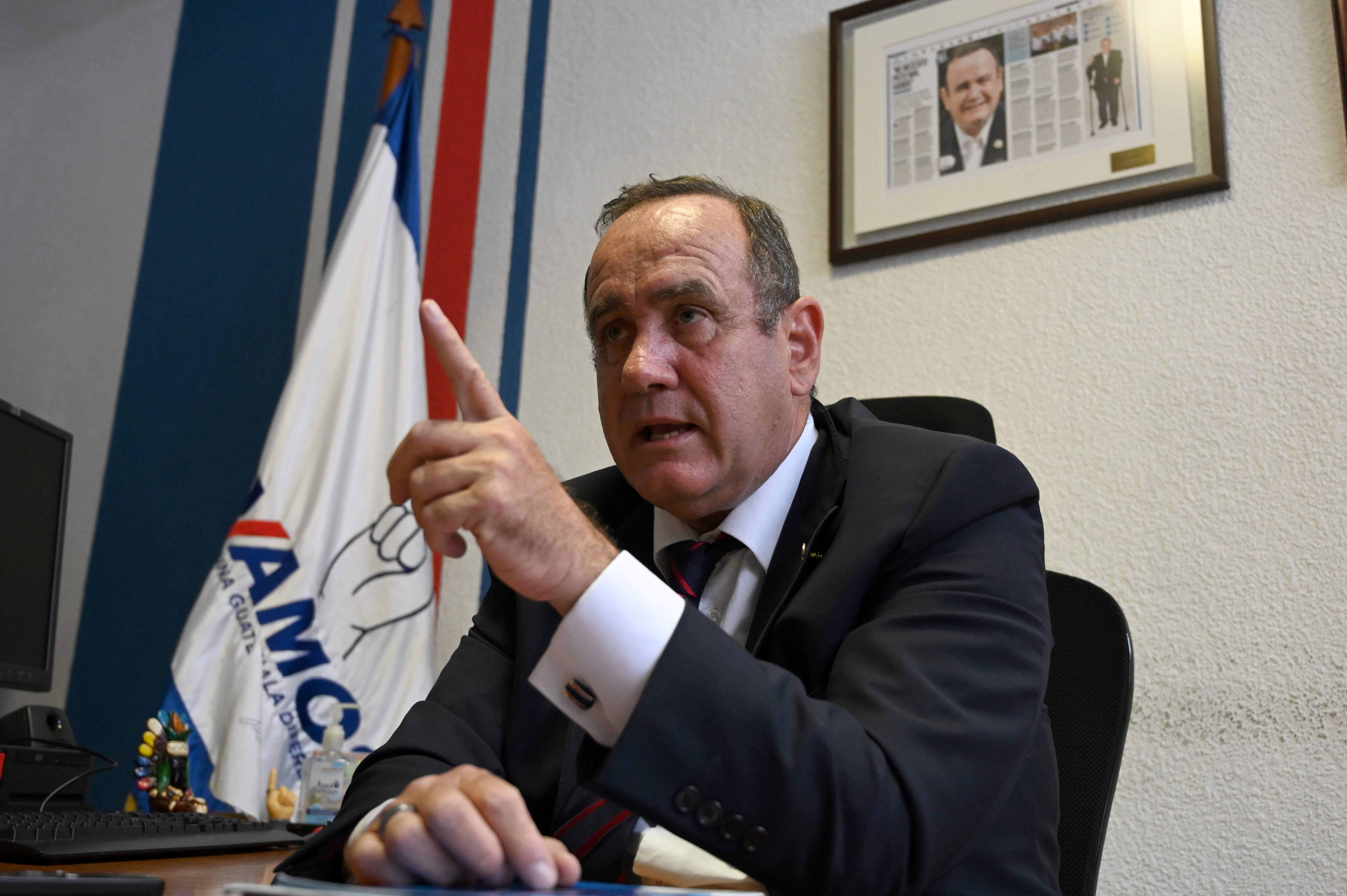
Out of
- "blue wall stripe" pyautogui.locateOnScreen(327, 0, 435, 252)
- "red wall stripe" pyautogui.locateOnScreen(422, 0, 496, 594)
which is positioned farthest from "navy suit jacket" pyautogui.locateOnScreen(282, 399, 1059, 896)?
"blue wall stripe" pyautogui.locateOnScreen(327, 0, 435, 252)

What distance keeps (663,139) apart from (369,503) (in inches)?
45.3

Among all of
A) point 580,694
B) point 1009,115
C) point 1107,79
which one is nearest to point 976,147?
point 1009,115

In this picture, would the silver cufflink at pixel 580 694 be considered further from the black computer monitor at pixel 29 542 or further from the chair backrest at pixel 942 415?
the black computer monitor at pixel 29 542

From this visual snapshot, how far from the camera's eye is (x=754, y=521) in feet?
4.15

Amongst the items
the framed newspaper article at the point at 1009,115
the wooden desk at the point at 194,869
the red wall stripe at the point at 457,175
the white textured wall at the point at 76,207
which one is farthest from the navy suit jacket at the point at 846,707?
the white textured wall at the point at 76,207

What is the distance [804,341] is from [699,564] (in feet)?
1.22

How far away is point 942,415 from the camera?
145 cm

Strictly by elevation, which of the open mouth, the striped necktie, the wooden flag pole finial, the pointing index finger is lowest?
the striped necktie

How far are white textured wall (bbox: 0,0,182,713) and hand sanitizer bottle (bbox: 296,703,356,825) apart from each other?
4.71 feet

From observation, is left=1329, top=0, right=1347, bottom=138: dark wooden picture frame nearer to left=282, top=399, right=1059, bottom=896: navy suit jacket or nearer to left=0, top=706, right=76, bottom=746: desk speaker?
left=282, top=399, right=1059, bottom=896: navy suit jacket

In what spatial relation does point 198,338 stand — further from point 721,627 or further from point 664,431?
point 721,627

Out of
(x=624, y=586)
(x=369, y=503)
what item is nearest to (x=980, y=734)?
(x=624, y=586)

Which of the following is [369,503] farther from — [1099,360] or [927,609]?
[927,609]

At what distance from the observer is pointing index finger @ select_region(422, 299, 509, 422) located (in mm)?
839
